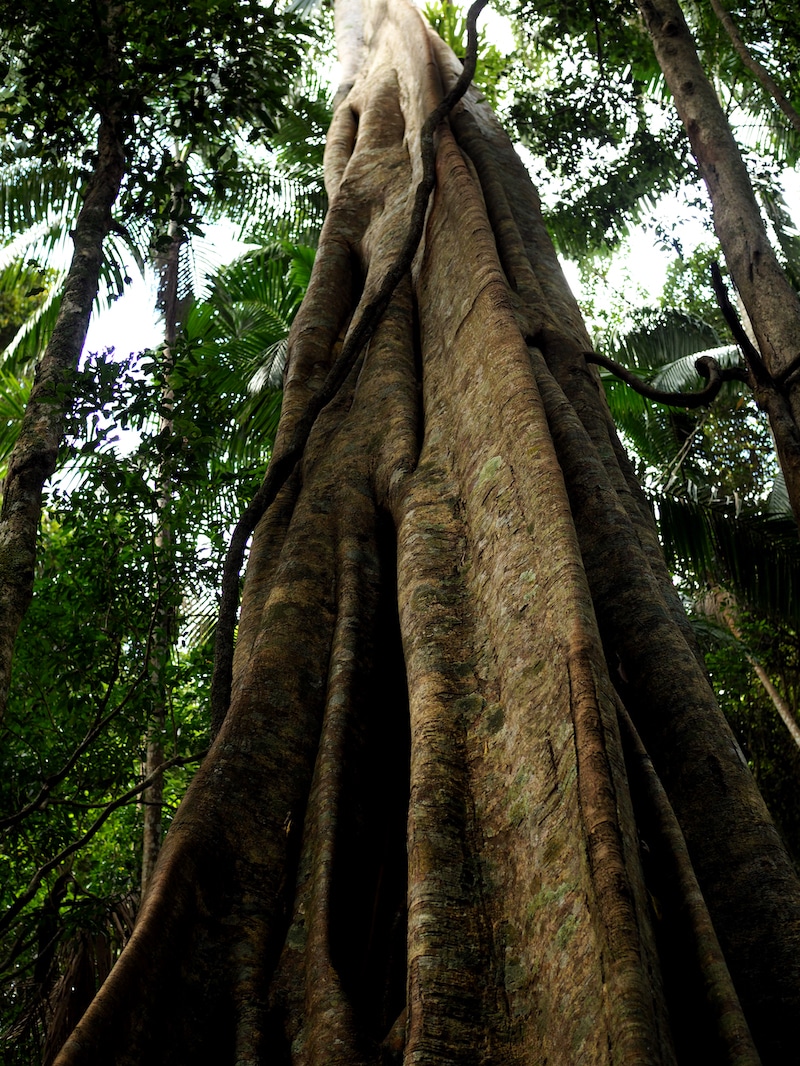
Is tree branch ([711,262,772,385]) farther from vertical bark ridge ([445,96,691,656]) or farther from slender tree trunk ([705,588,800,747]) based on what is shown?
slender tree trunk ([705,588,800,747])

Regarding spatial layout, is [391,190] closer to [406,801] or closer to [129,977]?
[406,801]

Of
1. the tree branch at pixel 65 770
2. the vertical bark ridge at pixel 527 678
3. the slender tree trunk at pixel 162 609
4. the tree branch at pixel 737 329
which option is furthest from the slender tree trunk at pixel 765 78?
the tree branch at pixel 65 770

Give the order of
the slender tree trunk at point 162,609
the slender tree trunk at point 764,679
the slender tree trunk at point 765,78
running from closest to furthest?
1. the slender tree trunk at point 765,78
2. the slender tree trunk at point 162,609
3. the slender tree trunk at point 764,679

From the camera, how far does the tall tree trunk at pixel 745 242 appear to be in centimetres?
341

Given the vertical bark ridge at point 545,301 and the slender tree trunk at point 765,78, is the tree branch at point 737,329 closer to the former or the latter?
the vertical bark ridge at point 545,301

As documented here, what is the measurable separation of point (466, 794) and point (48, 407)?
264 cm

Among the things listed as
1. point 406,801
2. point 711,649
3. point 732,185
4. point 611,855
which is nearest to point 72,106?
point 732,185

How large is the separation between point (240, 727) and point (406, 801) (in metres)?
0.54

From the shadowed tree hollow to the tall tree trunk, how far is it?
623 millimetres

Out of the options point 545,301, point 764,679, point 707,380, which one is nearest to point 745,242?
point 707,380

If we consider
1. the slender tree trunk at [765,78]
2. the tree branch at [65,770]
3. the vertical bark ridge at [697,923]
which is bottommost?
the vertical bark ridge at [697,923]

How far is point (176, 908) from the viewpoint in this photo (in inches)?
89.8

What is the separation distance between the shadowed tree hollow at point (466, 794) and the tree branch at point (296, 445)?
85 mm

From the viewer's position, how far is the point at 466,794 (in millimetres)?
2305
